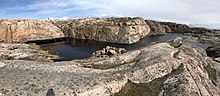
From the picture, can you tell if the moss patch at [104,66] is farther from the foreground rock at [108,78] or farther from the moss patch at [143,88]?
the moss patch at [143,88]

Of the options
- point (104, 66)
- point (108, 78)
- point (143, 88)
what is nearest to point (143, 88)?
point (143, 88)

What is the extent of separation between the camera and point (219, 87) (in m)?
44.1

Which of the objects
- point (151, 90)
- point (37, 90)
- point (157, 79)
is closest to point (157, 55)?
point (157, 79)

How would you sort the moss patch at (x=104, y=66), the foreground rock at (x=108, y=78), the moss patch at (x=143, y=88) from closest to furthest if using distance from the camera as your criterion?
1. the foreground rock at (x=108, y=78)
2. the moss patch at (x=143, y=88)
3. the moss patch at (x=104, y=66)

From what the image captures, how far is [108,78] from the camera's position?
35750 mm

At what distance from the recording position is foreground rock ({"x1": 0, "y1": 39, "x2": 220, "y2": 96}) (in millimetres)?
32162

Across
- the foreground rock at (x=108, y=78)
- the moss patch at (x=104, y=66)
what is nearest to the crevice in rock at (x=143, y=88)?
the foreground rock at (x=108, y=78)

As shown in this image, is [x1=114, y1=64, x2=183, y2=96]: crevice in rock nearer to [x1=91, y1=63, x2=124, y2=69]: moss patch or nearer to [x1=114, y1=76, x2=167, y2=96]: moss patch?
[x1=114, y1=76, x2=167, y2=96]: moss patch

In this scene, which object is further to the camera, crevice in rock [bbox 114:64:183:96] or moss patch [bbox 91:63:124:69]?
moss patch [bbox 91:63:124:69]

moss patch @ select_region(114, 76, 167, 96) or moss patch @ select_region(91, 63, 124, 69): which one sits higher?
moss patch @ select_region(91, 63, 124, 69)

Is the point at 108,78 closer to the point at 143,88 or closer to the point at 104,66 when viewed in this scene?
the point at 143,88

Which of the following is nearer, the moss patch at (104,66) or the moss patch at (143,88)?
the moss patch at (143,88)

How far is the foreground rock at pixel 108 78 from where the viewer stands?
Answer: 106 feet

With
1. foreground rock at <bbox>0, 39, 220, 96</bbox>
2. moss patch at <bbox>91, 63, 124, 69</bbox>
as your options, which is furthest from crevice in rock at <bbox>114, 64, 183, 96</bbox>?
moss patch at <bbox>91, 63, 124, 69</bbox>
